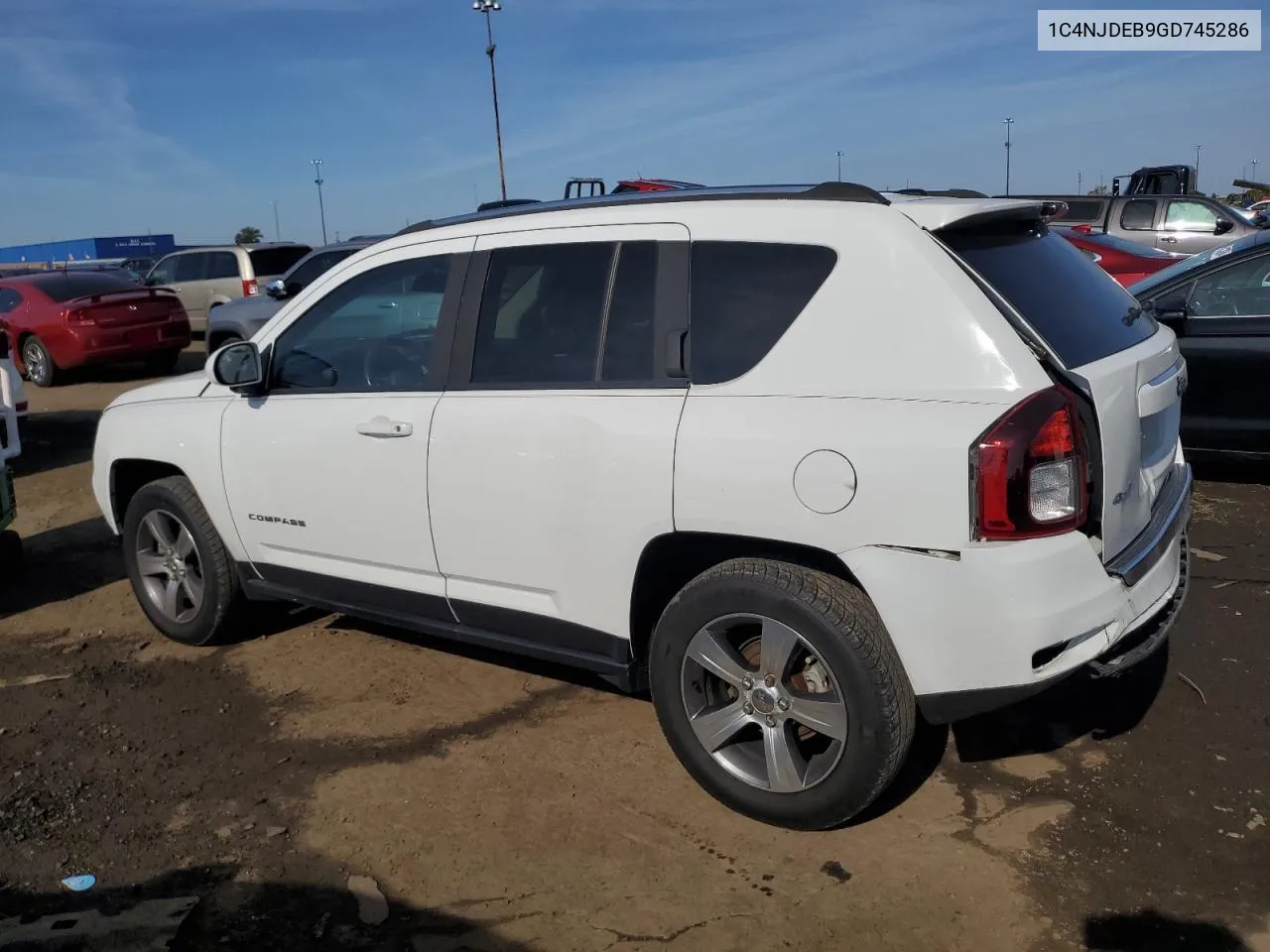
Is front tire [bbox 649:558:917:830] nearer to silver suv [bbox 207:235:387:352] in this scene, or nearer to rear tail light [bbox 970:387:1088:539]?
rear tail light [bbox 970:387:1088:539]

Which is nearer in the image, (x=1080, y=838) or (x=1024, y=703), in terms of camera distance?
(x=1080, y=838)

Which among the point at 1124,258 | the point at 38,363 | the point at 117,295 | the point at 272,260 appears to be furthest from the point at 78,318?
the point at 1124,258

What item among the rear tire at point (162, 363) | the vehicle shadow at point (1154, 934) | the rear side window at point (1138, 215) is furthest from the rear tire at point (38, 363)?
the rear side window at point (1138, 215)

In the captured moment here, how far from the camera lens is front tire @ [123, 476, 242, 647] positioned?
4.88m

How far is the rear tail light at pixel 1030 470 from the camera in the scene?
9.29ft

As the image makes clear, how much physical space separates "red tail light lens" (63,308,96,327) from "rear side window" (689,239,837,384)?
41.0ft

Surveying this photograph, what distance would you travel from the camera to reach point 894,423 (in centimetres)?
296

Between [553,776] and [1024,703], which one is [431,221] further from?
[1024,703]

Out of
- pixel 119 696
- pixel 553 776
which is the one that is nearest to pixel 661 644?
pixel 553 776

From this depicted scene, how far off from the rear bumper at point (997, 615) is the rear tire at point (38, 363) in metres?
13.7

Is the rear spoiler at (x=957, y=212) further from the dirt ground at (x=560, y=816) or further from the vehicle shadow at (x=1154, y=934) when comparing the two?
the vehicle shadow at (x=1154, y=934)

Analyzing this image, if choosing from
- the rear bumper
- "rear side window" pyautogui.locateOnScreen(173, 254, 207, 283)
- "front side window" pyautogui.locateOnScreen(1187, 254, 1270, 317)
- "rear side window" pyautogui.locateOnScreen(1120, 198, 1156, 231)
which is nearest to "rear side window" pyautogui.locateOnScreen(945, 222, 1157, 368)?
the rear bumper

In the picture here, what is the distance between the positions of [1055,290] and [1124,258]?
8402 millimetres

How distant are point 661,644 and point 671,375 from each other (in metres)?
0.85
